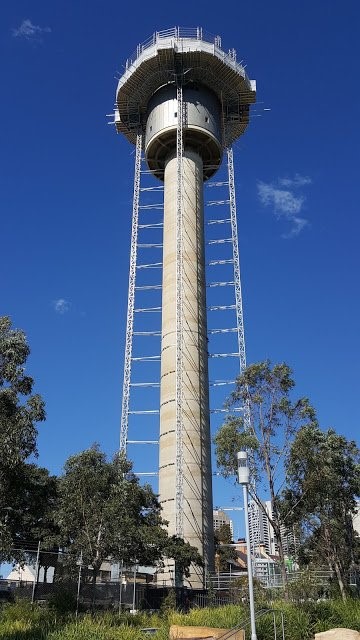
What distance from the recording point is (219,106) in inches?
2822

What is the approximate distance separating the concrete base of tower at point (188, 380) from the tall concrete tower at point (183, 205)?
9cm

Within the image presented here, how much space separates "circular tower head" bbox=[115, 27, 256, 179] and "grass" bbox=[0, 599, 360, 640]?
5261 cm

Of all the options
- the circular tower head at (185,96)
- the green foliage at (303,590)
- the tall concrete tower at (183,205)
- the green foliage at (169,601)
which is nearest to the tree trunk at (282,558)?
the green foliage at (303,590)

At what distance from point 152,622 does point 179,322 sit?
3520 centimetres

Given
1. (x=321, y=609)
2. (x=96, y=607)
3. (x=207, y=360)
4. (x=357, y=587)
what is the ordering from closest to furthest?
(x=321, y=609), (x=96, y=607), (x=357, y=587), (x=207, y=360)

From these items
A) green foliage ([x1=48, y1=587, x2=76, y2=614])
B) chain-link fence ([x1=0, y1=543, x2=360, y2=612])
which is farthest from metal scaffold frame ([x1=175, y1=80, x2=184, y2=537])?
green foliage ([x1=48, y1=587, x2=76, y2=614])

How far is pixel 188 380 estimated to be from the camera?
57156mm

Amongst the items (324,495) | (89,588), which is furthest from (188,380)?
(89,588)

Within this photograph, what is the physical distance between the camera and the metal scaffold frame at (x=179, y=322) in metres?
52.2

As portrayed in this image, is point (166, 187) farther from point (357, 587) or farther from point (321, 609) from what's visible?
point (321, 609)

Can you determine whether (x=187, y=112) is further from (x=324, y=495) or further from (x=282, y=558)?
(x=282, y=558)

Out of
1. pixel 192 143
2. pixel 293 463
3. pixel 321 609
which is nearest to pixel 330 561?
pixel 293 463

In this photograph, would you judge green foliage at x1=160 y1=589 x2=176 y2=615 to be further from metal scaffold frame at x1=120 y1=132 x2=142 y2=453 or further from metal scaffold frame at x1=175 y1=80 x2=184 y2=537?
metal scaffold frame at x1=120 y1=132 x2=142 y2=453

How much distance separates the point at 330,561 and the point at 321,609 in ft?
64.6
